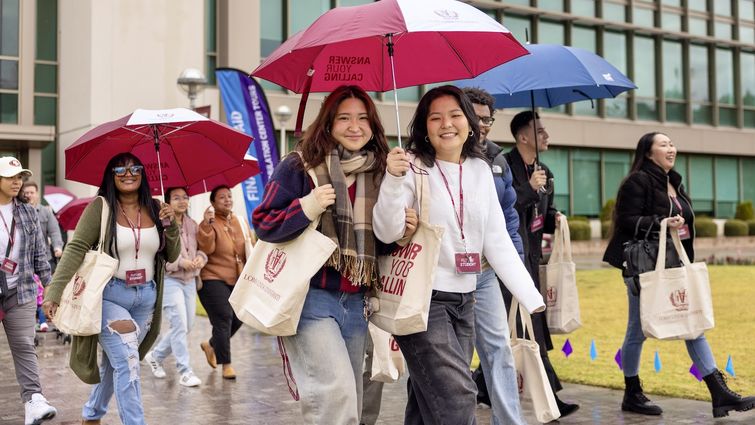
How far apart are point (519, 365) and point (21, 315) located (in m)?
3.90

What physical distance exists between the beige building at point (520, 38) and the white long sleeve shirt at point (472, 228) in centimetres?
2173

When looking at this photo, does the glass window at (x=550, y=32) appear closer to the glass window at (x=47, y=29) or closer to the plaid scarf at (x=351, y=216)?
the glass window at (x=47, y=29)

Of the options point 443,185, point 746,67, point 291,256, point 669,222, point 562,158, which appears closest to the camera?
point 291,256

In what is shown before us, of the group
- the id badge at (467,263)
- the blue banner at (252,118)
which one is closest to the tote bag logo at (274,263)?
the id badge at (467,263)

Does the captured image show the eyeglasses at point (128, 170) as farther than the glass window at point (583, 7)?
No

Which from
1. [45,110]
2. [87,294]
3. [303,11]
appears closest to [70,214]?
[87,294]

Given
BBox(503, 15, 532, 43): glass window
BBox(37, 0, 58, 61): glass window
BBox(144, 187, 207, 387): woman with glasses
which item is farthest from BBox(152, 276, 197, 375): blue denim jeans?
BBox(503, 15, 532, 43): glass window

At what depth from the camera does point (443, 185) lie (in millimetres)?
4559

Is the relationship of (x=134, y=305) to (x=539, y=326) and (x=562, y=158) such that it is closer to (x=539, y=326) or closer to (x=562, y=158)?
(x=539, y=326)

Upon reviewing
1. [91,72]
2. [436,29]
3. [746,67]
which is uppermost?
[746,67]

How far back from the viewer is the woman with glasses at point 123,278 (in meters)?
5.84

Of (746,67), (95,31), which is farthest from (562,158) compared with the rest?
(95,31)

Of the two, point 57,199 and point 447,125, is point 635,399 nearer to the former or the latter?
point 447,125

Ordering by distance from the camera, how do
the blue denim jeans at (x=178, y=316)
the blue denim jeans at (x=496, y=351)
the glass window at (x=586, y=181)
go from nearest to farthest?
the blue denim jeans at (x=496, y=351) < the blue denim jeans at (x=178, y=316) < the glass window at (x=586, y=181)
